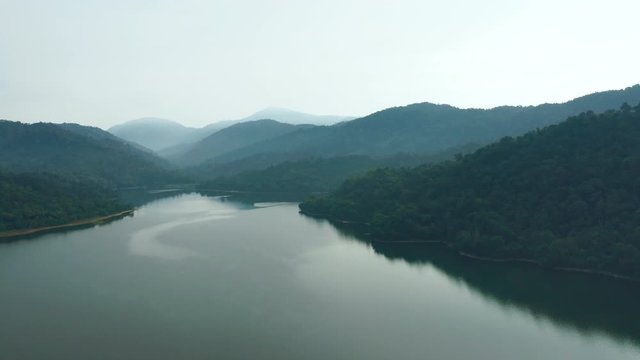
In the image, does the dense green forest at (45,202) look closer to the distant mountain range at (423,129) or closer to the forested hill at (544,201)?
the forested hill at (544,201)

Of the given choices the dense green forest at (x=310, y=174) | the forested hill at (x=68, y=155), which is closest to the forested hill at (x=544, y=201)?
the dense green forest at (x=310, y=174)

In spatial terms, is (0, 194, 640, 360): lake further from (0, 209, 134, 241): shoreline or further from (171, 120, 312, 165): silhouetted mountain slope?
(171, 120, 312, 165): silhouetted mountain slope

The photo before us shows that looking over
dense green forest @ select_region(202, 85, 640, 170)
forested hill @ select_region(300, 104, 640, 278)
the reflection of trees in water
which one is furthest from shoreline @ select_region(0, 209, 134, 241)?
dense green forest @ select_region(202, 85, 640, 170)

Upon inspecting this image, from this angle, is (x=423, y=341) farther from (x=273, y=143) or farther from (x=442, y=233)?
(x=273, y=143)

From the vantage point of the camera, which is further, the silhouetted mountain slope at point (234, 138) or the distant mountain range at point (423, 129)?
the silhouetted mountain slope at point (234, 138)

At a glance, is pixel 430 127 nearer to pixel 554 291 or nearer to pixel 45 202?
pixel 45 202
